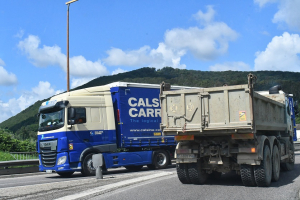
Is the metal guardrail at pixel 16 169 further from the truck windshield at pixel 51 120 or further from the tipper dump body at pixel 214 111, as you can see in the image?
the tipper dump body at pixel 214 111

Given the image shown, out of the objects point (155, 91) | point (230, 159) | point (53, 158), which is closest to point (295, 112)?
point (155, 91)

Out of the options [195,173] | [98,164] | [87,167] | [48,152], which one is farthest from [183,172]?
[48,152]

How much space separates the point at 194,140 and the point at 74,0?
665 inches

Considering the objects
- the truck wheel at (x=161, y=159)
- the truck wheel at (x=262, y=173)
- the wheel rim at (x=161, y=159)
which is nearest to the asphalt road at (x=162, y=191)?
the truck wheel at (x=262, y=173)

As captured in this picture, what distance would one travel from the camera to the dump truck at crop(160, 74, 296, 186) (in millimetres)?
9156

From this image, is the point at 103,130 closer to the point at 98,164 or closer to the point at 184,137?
the point at 98,164

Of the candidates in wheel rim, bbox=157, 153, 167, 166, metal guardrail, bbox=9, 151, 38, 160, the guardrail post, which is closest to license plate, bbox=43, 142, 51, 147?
the guardrail post

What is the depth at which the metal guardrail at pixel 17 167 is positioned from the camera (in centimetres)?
1781

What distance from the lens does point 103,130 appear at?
14883 mm

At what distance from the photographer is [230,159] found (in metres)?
9.95

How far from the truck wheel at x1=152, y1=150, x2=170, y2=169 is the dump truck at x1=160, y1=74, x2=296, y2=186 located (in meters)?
5.73

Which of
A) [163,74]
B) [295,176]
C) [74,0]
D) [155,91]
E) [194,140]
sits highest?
[163,74]

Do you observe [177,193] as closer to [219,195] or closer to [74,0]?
[219,195]

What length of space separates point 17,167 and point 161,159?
7404 millimetres
